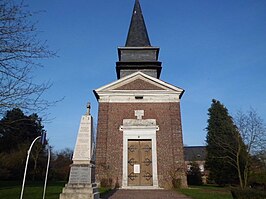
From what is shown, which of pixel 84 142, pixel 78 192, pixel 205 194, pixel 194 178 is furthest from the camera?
pixel 194 178

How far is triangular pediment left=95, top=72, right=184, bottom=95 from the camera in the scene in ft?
62.2

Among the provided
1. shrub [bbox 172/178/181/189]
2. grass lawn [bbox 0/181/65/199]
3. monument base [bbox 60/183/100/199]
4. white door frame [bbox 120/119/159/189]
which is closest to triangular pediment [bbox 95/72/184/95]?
white door frame [bbox 120/119/159/189]

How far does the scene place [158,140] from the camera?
17641 millimetres

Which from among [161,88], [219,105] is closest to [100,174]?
[161,88]

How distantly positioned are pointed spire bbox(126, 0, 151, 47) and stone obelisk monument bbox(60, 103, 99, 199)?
15.2 metres

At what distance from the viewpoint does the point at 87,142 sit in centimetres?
909

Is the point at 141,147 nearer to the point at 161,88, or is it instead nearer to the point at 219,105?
the point at 161,88

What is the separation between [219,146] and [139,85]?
11.4 m

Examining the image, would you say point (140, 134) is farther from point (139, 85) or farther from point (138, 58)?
point (138, 58)

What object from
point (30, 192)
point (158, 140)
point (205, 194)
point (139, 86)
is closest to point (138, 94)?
point (139, 86)

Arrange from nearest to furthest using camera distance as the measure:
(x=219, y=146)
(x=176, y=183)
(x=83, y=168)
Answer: (x=83, y=168), (x=176, y=183), (x=219, y=146)

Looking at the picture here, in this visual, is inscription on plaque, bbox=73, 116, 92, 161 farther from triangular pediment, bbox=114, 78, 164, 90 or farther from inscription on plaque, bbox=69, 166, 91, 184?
triangular pediment, bbox=114, 78, 164, 90

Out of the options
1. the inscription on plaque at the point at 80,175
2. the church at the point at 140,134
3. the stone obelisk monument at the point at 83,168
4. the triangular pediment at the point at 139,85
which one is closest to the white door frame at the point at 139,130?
the church at the point at 140,134

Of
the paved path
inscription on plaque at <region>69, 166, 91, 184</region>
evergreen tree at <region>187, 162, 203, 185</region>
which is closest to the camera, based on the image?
inscription on plaque at <region>69, 166, 91, 184</region>
